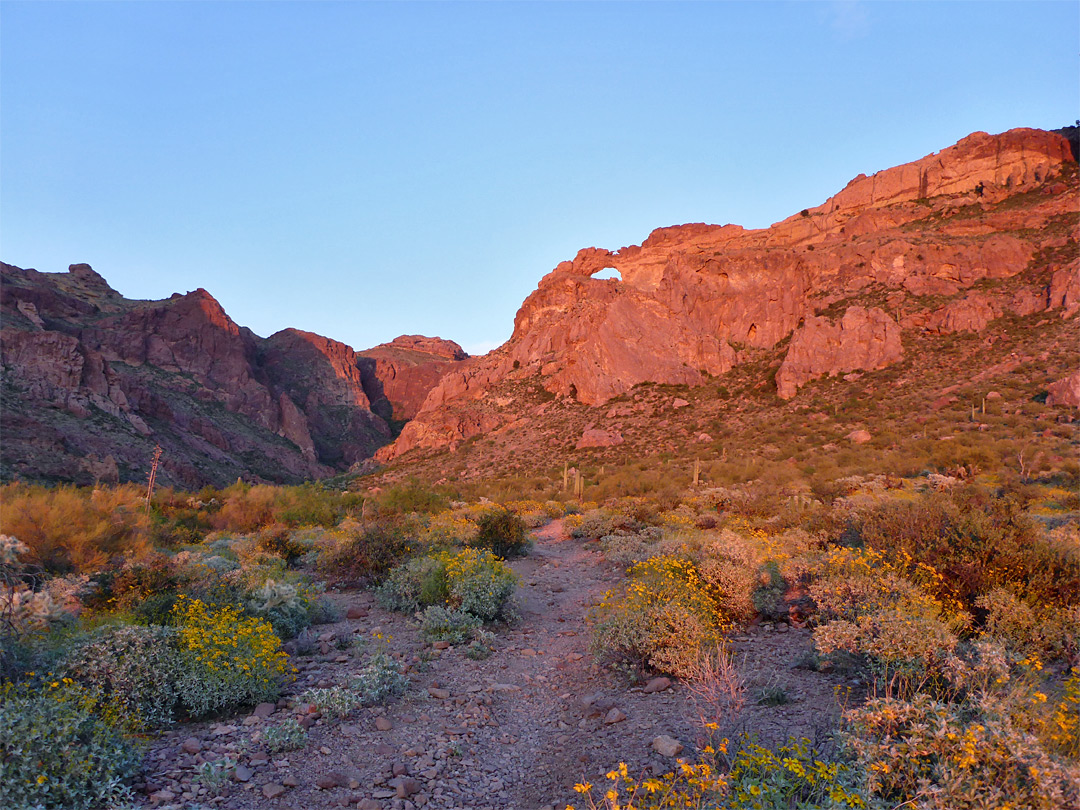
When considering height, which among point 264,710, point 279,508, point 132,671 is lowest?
point 264,710

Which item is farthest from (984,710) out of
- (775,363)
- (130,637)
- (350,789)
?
(775,363)

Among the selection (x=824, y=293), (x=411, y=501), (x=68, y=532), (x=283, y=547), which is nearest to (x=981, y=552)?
(x=283, y=547)

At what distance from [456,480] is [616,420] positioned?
14.7 m

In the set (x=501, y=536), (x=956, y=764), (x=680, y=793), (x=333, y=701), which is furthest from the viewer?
(x=501, y=536)

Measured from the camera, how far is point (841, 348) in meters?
44.4

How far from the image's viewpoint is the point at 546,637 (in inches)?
324

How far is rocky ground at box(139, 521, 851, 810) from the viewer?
4145 millimetres

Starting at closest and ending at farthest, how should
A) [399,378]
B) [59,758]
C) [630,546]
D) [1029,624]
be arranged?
[59,758] → [1029,624] → [630,546] → [399,378]

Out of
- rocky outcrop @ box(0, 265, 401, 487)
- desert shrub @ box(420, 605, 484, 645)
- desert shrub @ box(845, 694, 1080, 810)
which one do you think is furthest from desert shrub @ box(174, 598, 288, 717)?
rocky outcrop @ box(0, 265, 401, 487)

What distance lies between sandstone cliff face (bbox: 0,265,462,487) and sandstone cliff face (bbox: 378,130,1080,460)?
70.7 ft

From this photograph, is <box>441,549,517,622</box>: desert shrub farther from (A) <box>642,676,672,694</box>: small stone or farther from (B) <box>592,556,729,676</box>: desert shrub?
(A) <box>642,676,672,694</box>: small stone

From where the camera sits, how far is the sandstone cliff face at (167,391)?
44.6m

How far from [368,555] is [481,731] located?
6439 millimetres

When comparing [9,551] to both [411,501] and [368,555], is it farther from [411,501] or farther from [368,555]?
[411,501]
